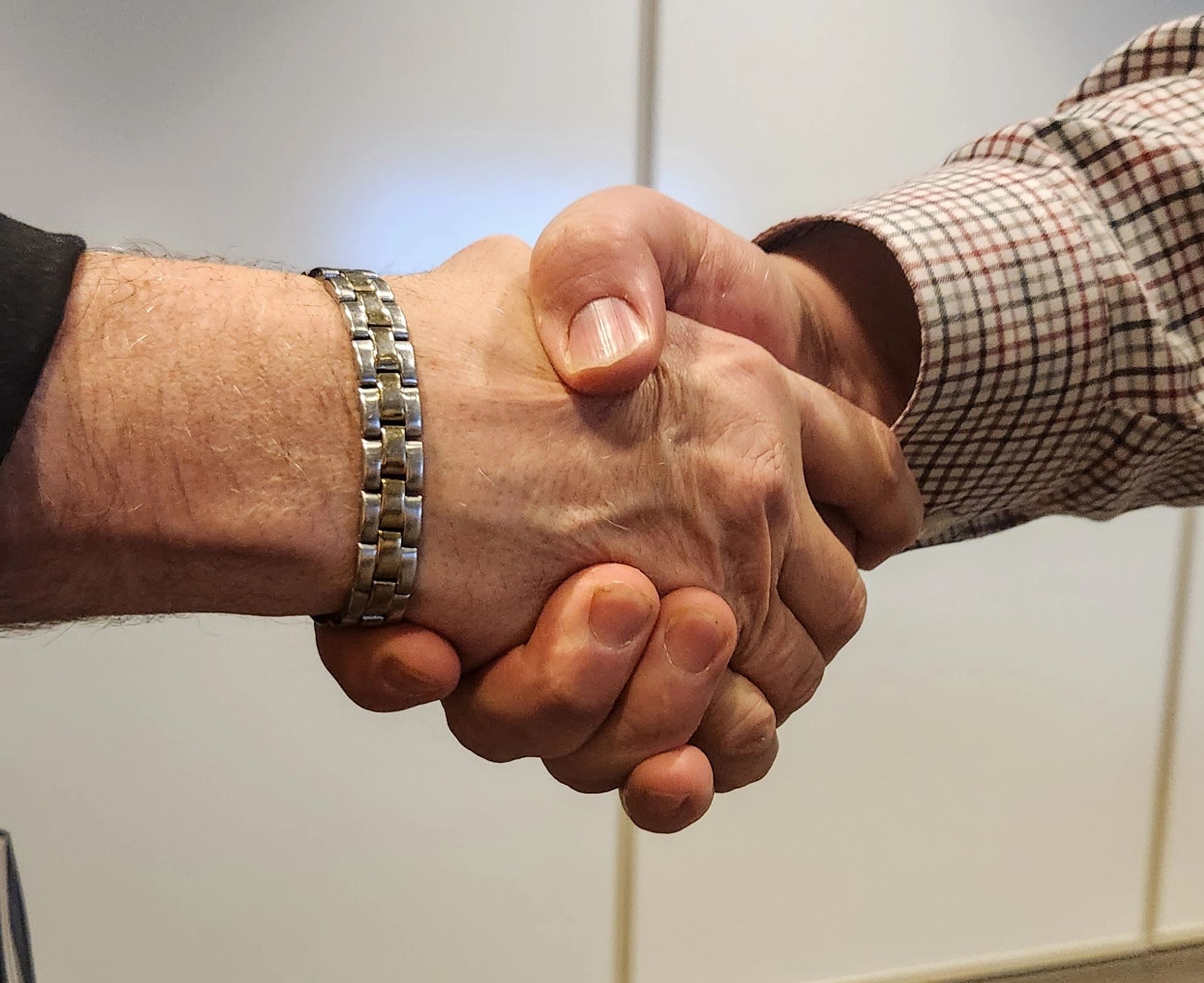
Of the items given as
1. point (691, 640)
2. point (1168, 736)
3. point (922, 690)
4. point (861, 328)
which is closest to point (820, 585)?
point (691, 640)

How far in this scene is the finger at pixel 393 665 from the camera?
526 millimetres

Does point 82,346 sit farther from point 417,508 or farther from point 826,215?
point 826,215

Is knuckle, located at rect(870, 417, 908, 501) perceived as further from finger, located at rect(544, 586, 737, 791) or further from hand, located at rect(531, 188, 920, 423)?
finger, located at rect(544, 586, 737, 791)

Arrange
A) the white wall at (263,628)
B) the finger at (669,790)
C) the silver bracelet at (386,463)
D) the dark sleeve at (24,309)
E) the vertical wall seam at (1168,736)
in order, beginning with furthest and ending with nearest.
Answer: the vertical wall seam at (1168,736) < the white wall at (263,628) < the finger at (669,790) < the silver bracelet at (386,463) < the dark sleeve at (24,309)

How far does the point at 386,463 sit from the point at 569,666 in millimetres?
159

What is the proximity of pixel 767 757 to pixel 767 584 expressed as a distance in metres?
0.14

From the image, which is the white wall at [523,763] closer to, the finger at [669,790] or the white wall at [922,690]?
the white wall at [922,690]

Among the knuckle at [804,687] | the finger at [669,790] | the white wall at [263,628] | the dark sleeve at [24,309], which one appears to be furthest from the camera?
the white wall at [263,628]

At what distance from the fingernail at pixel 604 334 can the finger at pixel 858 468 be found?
0.60ft

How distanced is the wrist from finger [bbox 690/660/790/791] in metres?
0.28

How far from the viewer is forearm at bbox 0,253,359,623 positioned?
1.44 feet

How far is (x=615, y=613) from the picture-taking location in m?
0.55

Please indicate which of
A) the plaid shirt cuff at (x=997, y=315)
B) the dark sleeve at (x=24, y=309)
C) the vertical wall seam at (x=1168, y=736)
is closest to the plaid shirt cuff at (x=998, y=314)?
the plaid shirt cuff at (x=997, y=315)

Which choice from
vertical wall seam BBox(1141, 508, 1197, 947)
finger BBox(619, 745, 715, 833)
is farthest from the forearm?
vertical wall seam BBox(1141, 508, 1197, 947)
